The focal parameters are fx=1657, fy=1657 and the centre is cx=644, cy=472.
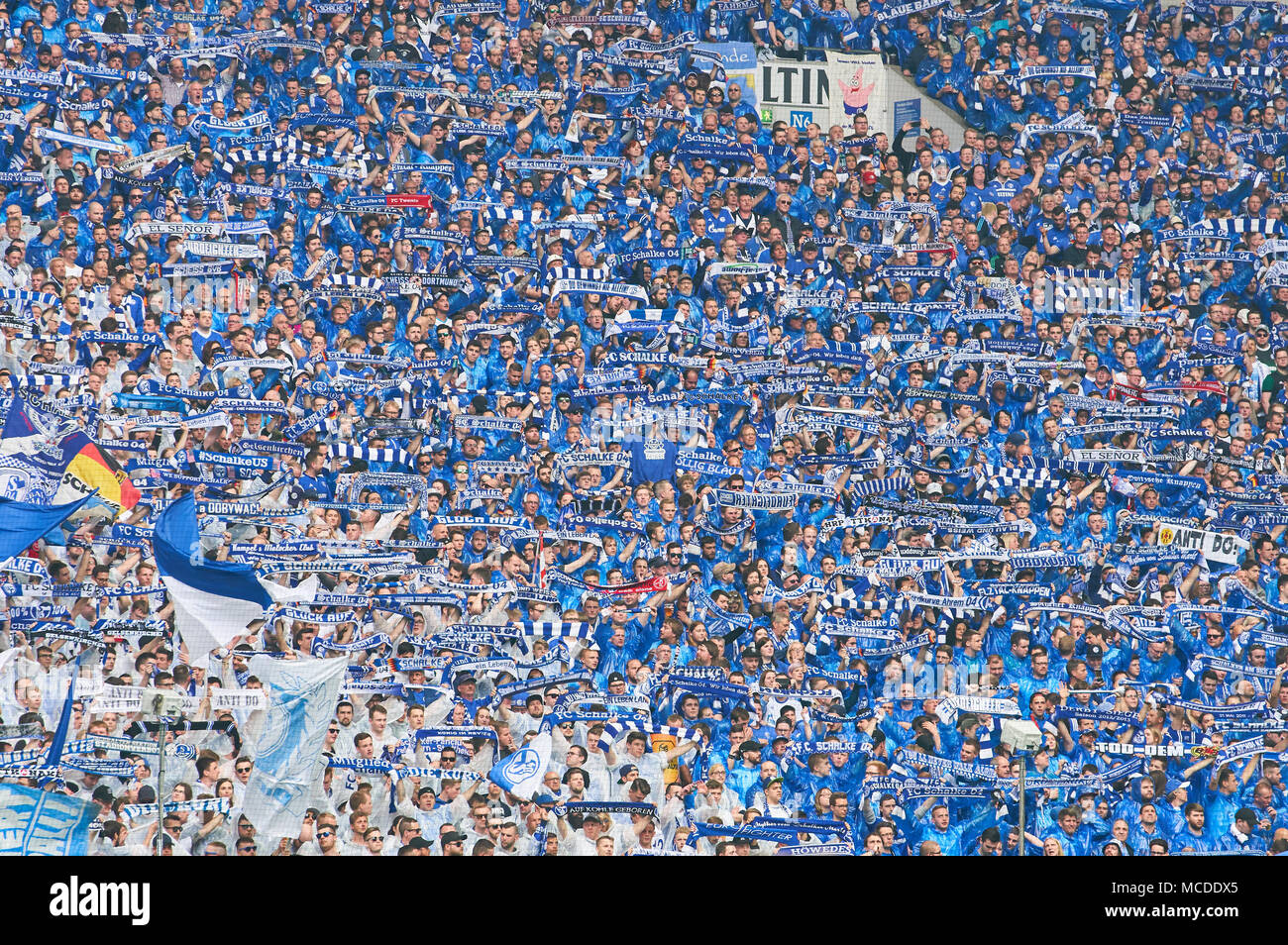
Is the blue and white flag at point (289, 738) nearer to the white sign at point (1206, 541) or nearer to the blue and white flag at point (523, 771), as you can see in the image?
the blue and white flag at point (523, 771)

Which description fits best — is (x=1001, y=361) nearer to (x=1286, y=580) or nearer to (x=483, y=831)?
(x=1286, y=580)

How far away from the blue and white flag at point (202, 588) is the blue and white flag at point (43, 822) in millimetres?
1081

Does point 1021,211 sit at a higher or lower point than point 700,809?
higher

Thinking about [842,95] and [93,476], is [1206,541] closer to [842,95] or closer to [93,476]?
[842,95]

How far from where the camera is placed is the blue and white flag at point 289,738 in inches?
367

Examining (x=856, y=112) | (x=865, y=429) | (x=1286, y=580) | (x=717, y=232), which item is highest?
(x=856, y=112)

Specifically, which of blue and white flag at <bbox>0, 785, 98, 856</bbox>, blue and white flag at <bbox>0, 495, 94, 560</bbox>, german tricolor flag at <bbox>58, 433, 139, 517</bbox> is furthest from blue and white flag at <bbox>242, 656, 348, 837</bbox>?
blue and white flag at <bbox>0, 495, 94, 560</bbox>

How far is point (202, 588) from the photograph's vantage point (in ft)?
31.7

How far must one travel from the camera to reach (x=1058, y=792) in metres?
9.78

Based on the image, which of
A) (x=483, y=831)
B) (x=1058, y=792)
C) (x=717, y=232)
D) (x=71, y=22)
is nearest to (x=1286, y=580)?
(x=1058, y=792)

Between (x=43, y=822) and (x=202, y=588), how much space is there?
1553 millimetres

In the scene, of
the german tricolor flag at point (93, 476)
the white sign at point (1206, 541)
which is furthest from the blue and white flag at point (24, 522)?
the white sign at point (1206, 541)

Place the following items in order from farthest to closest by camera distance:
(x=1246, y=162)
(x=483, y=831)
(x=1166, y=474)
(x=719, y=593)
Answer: (x=1246, y=162) → (x=1166, y=474) → (x=719, y=593) → (x=483, y=831)

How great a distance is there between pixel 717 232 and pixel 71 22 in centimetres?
436
